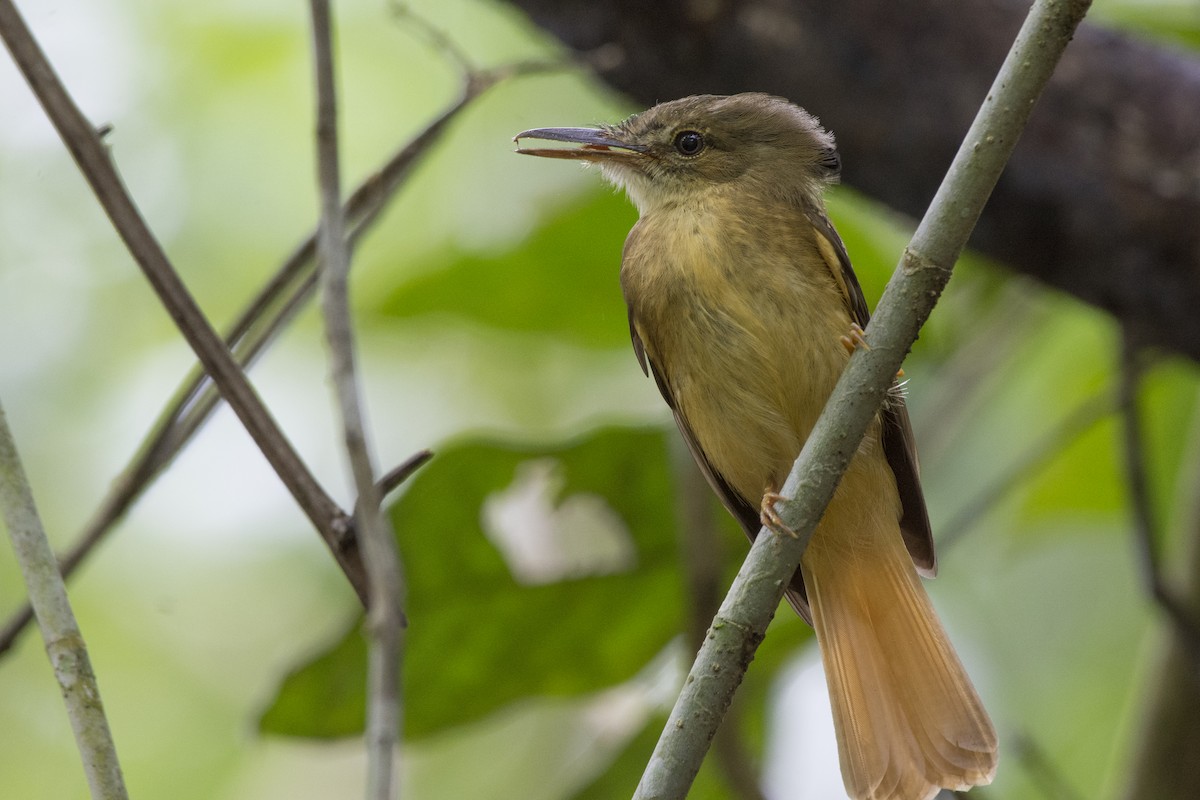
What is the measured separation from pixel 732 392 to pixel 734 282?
0.78 ft

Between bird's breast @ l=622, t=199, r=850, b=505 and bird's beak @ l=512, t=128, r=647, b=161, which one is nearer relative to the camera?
bird's breast @ l=622, t=199, r=850, b=505

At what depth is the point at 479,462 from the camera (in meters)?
3.26

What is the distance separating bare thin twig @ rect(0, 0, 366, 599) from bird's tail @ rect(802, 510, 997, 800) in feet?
4.39

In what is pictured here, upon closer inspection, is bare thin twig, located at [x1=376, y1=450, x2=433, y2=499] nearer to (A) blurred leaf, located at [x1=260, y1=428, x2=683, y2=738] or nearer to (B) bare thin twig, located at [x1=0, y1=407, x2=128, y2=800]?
(B) bare thin twig, located at [x1=0, y1=407, x2=128, y2=800]

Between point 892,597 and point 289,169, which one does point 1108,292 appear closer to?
point 892,597

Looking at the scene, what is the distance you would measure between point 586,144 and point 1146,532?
1626 millimetres

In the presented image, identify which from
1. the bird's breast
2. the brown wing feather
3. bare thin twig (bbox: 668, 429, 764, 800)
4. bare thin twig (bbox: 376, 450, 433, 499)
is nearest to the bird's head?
the bird's breast

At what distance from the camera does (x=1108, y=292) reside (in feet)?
12.4

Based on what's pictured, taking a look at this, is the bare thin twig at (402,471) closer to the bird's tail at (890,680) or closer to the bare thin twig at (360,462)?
the bare thin twig at (360,462)

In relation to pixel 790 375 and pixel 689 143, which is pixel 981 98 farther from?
pixel 790 375

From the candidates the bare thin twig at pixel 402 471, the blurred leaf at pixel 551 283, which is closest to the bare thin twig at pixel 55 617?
the bare thin twig at pixel 402 471

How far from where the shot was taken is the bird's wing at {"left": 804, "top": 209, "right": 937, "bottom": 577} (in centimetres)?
288

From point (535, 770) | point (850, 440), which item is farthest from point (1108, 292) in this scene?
point (535, 770)

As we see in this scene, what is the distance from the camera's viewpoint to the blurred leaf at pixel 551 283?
3.93 m
